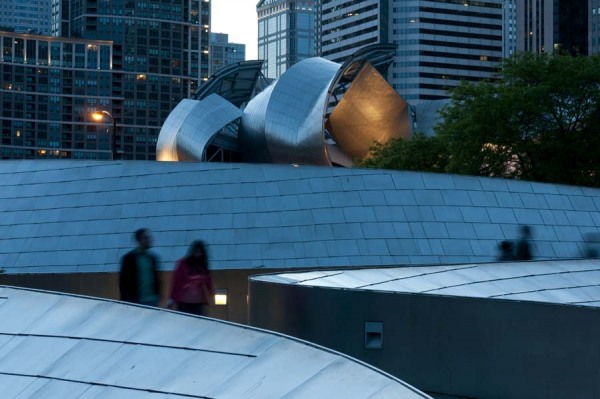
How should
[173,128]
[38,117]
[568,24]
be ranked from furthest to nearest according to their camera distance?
[38,117], [568,24], [173,128]

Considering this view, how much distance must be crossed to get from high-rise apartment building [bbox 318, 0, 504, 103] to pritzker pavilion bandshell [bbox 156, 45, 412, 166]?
13006cm

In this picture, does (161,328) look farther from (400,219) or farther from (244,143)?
(244,143)

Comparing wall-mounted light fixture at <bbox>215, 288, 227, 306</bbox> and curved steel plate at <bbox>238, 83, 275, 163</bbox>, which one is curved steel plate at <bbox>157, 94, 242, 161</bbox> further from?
wall-mounted light fixture at <bbox>215, 288, 227, 306</bbox>

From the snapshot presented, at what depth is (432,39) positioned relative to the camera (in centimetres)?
19662

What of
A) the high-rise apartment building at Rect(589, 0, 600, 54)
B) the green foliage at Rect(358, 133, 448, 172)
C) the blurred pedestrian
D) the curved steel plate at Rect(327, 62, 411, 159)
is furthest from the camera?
the high-rise apartment building at Rect(589, 0, 600, 54)

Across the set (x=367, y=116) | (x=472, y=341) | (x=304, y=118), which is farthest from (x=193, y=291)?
(x=367, y=116)

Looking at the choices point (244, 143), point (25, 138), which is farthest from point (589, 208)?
point (25, 138)

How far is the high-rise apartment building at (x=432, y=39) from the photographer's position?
19488 cm

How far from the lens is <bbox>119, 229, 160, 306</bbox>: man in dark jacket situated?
428 inches

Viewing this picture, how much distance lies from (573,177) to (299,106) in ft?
64.3

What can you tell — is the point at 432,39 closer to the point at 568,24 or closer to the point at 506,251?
the point at 568,24

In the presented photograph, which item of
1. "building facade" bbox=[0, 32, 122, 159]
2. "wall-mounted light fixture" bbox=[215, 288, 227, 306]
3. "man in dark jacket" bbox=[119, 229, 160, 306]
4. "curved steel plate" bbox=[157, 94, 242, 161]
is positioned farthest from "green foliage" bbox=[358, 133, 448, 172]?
"building facade" bbox=[0, 32, 122, 159]

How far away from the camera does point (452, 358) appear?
12102 mm

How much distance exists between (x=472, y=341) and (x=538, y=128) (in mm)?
29075
